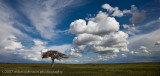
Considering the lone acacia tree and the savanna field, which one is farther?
the lone acacia tree

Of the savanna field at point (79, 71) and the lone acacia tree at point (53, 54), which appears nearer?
the savanna field at point (79, 71)

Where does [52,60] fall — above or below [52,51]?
below

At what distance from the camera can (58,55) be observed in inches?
2314

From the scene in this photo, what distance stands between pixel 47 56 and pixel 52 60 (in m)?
3.11

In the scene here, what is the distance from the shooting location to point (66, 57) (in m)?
60.2

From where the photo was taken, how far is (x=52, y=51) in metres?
57.8

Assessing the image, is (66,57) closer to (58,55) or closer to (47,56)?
(58,55)

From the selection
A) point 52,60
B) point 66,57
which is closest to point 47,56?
point 52,60

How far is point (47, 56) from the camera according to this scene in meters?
58.0

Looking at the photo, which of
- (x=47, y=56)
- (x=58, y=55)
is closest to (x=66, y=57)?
(x=58, y=55)

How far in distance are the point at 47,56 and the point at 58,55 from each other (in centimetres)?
524

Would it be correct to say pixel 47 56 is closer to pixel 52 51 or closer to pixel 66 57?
pixel 52 51

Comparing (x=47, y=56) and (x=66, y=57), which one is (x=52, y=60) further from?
(x=66, y=57)

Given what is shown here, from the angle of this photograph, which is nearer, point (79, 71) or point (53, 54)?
point (79, 71)
